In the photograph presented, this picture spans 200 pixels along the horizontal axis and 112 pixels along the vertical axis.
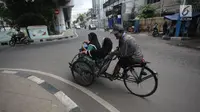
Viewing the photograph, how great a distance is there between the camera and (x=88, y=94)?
3000mm

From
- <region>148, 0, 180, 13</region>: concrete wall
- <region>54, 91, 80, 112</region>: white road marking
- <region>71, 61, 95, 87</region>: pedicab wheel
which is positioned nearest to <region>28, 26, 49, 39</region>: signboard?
<region>71, 61, 95, 87</region>: pedicab wheel

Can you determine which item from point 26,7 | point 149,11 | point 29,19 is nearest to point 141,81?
point 29,19

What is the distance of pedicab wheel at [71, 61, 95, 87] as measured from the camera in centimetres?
328

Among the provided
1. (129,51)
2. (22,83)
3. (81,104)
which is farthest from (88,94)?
(22,83)

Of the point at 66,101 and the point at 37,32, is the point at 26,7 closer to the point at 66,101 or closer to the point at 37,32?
the point at 37,32

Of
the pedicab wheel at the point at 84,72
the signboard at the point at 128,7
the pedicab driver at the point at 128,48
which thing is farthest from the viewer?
the signboard at the point at 128,7

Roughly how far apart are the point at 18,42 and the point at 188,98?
525 inches

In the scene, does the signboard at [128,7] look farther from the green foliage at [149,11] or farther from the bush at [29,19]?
the bush at [29,19]

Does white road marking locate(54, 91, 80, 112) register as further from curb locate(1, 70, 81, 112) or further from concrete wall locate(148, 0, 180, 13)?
concrete wall locate(148, 0, 180, 13)

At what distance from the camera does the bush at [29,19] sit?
14.1 metres

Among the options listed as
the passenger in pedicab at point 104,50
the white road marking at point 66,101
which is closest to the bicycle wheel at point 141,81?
the passenger in pedicab at point 104,50

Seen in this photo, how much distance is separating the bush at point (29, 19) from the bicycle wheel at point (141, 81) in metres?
14.8

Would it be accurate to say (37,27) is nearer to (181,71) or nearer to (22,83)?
(22,83)

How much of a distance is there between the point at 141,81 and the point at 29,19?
1543cm
